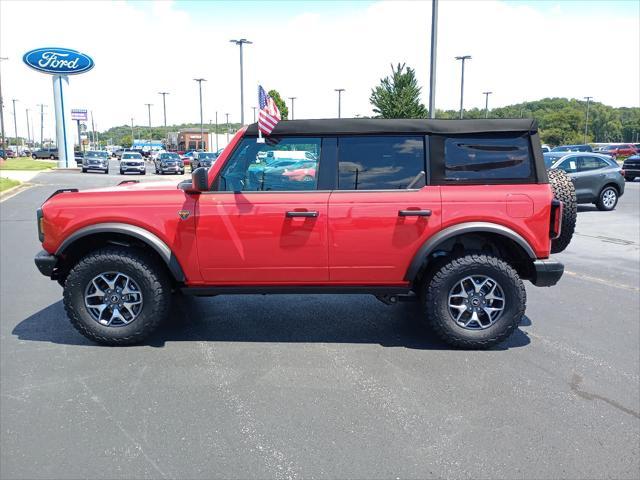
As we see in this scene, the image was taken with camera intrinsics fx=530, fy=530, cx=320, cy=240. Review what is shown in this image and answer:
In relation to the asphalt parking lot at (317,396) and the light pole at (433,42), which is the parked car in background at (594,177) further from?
the asphalt parking lot at (317,396)

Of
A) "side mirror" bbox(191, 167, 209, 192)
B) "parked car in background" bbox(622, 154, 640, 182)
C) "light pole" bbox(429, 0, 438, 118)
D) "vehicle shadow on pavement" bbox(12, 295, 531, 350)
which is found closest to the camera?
"side mirror" bbox(191, 167, 209, 192)

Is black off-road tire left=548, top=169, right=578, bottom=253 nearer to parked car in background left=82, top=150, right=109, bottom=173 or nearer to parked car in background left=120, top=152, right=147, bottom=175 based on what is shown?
parked car in background left=120, top=152, right=147, bottom=175

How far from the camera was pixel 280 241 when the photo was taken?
4.30m

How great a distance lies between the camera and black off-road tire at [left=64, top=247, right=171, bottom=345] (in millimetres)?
4391

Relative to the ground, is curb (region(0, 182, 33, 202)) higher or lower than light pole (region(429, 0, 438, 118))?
lower

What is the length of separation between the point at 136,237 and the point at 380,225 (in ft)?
6.48

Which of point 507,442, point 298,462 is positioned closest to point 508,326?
point 507,442

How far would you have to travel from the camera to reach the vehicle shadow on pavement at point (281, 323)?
15.3ft

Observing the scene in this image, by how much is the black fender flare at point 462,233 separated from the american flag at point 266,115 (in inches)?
62.1

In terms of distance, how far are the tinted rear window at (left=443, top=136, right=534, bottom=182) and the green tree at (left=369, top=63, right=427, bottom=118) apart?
25462 millimetres

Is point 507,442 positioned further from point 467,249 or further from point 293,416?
point 467,249

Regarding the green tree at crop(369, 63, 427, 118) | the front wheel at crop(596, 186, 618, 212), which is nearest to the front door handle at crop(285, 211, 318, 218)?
the front wheel at crop(596, 186, 618, 212)

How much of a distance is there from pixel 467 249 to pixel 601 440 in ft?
6.10

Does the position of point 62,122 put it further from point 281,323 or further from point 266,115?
point 266,115
